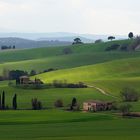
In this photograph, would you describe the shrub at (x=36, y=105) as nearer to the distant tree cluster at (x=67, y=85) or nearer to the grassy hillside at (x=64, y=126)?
the grassy hillside at (x=64, y=126)

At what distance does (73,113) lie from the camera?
8894 centimetres

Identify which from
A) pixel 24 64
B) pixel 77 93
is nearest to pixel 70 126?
pixel 77 93

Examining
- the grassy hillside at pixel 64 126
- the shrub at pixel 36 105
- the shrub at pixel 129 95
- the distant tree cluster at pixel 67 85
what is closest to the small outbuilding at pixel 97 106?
the shrub at pixel 36 105

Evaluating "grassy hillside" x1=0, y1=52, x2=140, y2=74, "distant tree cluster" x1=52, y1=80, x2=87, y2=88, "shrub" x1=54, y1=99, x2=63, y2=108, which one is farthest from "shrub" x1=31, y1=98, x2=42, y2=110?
"grassy hillside" x1=0, y1=52, x2=140, y2=74

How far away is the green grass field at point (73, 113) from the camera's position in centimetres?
6378

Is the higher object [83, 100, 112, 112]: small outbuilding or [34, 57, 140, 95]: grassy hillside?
[34, 57, 140, 95]: grassy hillside

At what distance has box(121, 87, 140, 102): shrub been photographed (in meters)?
111

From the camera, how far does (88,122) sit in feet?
253

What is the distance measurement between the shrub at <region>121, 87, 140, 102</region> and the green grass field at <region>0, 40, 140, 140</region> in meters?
2.04

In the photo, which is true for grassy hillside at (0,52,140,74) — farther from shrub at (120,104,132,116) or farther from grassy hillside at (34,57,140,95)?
shrub at (120,104,132,116)

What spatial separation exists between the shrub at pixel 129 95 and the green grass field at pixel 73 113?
2.04 metres

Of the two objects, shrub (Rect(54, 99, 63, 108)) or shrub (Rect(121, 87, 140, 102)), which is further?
shrub (Rect(121, 87, 140, 102))

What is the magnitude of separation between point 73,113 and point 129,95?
79.3 ft

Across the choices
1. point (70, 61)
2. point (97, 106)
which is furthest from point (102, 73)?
point (97, 106)
